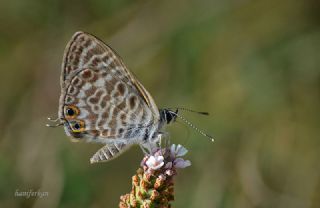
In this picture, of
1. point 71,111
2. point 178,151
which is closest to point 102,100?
point 71,111

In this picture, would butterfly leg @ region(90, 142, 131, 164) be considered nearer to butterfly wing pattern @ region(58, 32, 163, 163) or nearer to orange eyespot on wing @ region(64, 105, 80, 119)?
butterfly wing pattern @ region(58, 32, 163, 163)

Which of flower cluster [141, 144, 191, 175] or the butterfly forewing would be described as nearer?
flower cluster [141, 144, 191, 175]

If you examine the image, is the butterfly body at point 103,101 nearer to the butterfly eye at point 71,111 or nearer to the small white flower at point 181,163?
the butterfly eye at point 71,111

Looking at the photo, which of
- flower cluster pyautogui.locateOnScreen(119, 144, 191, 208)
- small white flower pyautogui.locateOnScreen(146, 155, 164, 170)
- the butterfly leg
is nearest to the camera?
flower cluster pyautogui.locateOnScreen(119, 144, 191, 208)

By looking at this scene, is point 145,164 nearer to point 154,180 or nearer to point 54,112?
point 154,180

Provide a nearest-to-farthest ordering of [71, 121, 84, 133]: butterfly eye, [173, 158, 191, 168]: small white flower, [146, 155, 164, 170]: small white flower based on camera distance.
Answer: [146, 155, 164, 170]: small white flower
[173, 158, 191, 168]: small white flower
[71, 121, 84, 133]: butterfly eye

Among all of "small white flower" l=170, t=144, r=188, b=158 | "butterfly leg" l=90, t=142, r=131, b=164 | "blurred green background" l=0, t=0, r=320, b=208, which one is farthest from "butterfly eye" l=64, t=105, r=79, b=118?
"blurred green background" l=0, t=0, r=320, b=208

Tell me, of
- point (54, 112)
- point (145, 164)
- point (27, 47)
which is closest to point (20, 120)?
point (54, 112)

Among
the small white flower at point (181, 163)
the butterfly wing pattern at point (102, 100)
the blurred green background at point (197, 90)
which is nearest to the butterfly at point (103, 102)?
the butterfly wing pattern at point (102, 100)
